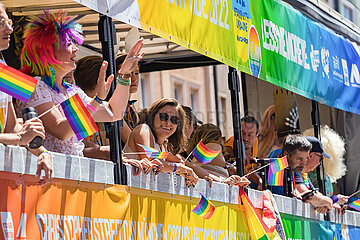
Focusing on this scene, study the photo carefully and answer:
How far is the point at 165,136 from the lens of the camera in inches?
252

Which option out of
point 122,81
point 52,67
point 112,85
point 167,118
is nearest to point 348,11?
point 167,118

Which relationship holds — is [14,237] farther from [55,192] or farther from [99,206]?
[99,206]

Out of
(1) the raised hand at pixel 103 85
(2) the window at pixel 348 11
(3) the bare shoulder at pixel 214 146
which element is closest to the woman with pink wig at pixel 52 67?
(1) the raised hand at pixel 103 85

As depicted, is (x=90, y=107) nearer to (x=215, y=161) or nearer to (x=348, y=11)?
(x=215, y=161)

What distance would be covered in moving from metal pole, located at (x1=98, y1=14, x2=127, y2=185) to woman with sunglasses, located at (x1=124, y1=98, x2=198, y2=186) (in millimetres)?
403

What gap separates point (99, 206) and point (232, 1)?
3.21 m

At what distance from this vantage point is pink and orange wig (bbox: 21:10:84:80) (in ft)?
15.9

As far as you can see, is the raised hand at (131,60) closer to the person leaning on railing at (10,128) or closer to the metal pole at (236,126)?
the person leaning on railing at (10,128)

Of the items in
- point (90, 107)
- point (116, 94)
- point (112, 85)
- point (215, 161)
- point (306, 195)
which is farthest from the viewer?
point (306, 195)

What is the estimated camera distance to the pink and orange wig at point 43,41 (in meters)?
4.86

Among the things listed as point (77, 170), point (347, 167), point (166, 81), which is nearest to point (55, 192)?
point (77, 170)

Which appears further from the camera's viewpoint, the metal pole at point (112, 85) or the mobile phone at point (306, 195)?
the mobile phone at point (306, 195)

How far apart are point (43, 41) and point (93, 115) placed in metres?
0.60

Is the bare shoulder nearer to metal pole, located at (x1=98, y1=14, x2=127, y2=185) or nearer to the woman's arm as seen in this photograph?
metal pole, located at (x1=98, y1=14, x2=127, y2=185)
